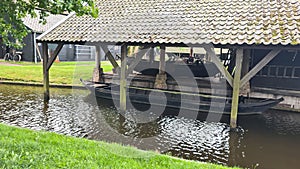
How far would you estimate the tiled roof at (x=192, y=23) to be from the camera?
20.2 ft

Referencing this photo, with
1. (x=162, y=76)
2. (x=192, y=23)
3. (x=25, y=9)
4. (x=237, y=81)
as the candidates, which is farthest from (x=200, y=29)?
(x=25, y=9)

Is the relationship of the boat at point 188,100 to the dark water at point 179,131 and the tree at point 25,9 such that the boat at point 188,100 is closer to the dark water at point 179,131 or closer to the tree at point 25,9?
the dark water at point 179,131

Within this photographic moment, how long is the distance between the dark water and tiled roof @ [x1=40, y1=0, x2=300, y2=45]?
2.43 meters

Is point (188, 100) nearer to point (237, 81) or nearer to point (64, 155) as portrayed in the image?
point (237, 81)

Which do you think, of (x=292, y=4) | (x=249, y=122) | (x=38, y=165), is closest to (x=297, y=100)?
(x=249, y=122)

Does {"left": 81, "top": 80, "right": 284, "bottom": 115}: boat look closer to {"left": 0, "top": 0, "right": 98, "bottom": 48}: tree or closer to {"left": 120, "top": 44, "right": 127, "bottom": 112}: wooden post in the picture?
{"left": 120, "top": 44, "right": 127, "bottom": 112}: wooden post

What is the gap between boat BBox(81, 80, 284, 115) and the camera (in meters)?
8.05

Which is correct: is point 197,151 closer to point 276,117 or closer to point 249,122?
point 249,122

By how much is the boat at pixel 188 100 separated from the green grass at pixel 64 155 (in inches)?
176

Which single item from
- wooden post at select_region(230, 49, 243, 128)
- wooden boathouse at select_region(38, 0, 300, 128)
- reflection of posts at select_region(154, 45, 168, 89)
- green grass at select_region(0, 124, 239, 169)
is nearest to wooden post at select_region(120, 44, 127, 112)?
wooden boathouse at select_region(38, 0, 300, 128)

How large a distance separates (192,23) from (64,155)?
5292mm

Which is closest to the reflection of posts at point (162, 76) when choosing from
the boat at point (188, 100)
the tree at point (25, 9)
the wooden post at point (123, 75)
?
the boat at point (188, 100)

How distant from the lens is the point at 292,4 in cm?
707

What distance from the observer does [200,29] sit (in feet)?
22.6
